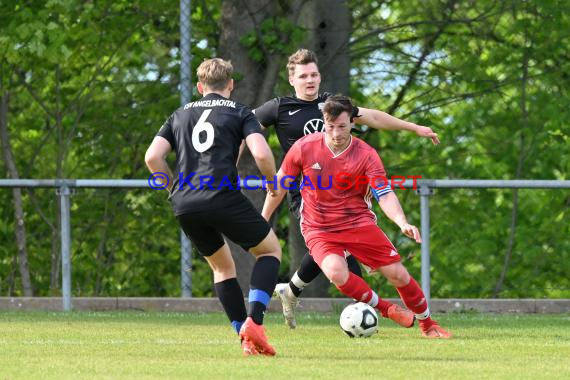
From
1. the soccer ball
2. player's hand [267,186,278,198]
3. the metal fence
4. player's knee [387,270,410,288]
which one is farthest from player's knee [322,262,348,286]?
the metal fence

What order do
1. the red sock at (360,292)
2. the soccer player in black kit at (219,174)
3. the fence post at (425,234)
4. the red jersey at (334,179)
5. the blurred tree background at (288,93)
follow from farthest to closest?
the blurred tree background at (288,93) → the fence post at (425,234) → the red sock at (360,292) → the red jersey at (334,179) → the soccer player in black kit at (219,174)

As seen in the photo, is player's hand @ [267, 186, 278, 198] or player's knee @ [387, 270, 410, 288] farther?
player's knee @ [387, 270, 410, 288]

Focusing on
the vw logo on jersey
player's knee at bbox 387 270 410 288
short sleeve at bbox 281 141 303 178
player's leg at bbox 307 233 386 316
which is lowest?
player's knee at bbox 387 270 410 288

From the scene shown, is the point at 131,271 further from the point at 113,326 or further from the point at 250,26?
the point at 113,326

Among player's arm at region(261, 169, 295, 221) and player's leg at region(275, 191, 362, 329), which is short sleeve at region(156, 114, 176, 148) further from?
player's leg at region(275, 191, 362, 329)

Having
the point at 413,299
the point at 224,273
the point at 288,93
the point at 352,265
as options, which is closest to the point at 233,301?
the point at 224,273

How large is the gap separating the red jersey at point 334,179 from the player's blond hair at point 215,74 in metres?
1.14

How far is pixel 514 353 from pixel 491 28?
7.68m

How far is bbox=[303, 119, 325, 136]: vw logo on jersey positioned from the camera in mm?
9688

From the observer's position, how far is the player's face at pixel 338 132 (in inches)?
336

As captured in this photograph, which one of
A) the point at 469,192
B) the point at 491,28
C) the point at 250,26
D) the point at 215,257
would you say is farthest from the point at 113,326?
the point at 491,28

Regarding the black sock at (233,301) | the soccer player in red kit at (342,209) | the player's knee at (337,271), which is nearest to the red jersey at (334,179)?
the soccer player in red kit at (342,209)

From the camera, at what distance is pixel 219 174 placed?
25.3ft

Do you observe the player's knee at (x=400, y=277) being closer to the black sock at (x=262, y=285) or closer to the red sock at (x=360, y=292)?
the red sock at (x=360, y=292)
